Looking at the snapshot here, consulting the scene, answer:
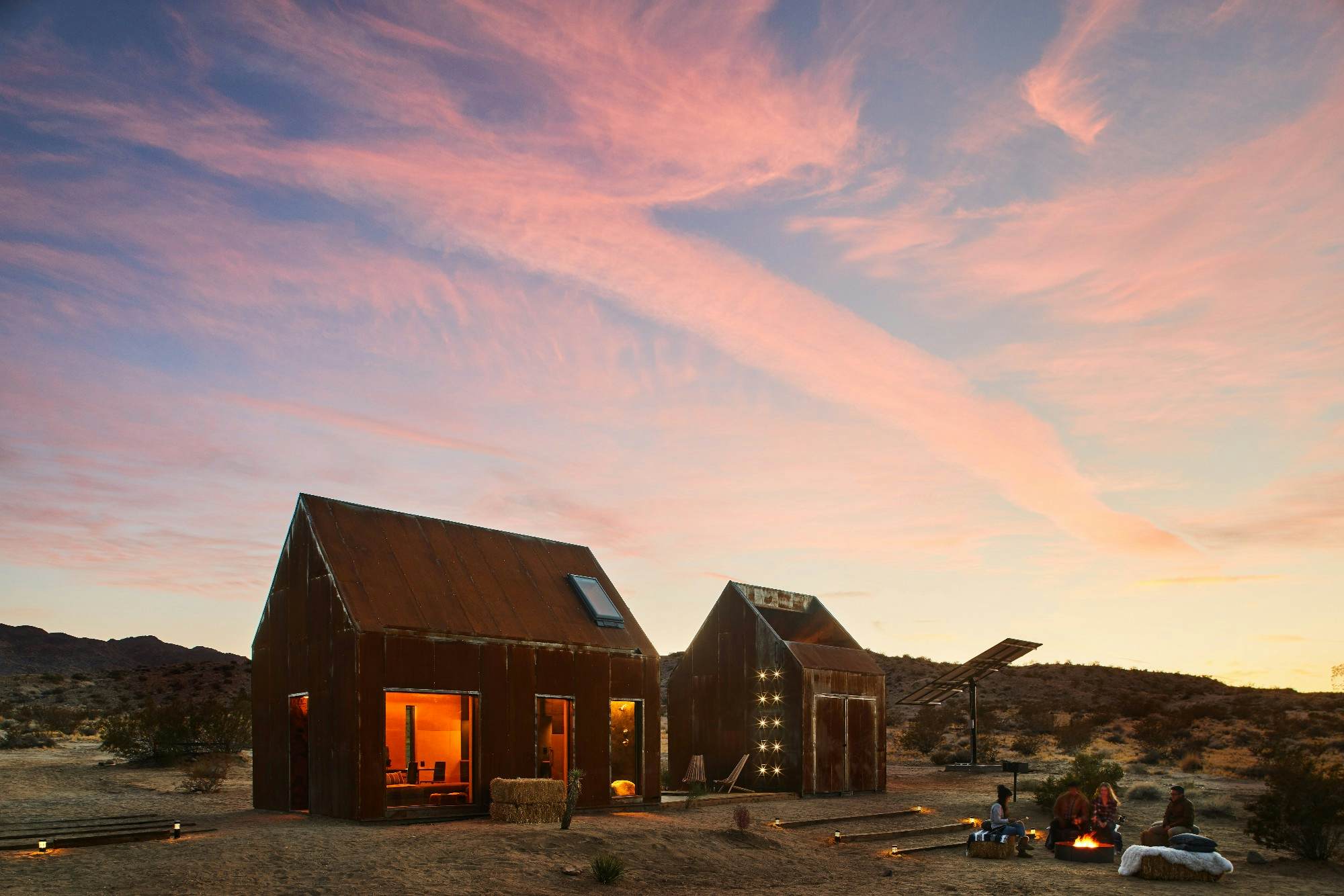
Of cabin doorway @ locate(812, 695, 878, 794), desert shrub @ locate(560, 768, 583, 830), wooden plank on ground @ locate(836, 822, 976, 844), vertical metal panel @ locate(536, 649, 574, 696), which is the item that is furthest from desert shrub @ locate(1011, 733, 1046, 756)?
desert shrub @ locate(560, 768, 583, 830)

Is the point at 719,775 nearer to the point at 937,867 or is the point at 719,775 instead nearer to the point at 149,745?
the point at 937,867

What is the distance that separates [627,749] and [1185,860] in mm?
11966

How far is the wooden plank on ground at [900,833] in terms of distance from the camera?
67.0ft

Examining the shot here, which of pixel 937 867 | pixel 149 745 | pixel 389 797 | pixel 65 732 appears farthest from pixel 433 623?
pixel 65 732

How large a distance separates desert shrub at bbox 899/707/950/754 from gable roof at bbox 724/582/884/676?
14851 mm

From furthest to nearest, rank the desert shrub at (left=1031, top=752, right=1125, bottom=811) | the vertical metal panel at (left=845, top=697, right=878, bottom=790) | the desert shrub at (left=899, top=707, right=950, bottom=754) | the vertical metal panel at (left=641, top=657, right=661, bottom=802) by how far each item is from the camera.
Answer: the desert shrub at (left=899, top=707, right=950, bottom=754), the vertical metal panel at (left=845, top=697, right=878, bottom=790), the desert shrub at (left=1031, top=752, right=1125, bottom=811), the vertical metal panel at (left=641, top=657, right=661, bottom=802)

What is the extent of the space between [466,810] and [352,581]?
15.8 ft

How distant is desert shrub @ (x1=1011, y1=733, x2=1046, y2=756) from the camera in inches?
1617

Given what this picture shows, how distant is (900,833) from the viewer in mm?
21172

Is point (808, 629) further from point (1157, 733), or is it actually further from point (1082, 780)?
point (1157, 733)

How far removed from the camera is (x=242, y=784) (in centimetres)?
2777

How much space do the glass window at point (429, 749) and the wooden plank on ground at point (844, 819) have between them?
669cm

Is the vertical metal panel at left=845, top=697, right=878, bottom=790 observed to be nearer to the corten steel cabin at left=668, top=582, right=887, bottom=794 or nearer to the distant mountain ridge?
the corten steel cabin at left=668, top=582, right=887, bottom=794

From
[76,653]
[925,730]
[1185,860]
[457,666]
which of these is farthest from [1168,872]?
[76,653]
